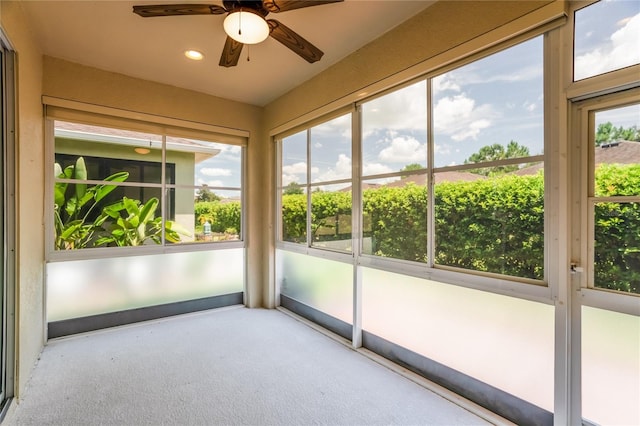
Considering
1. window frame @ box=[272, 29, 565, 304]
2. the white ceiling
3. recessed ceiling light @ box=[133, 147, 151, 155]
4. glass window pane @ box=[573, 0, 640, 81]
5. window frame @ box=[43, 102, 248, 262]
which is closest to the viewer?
glass window pane @ box=[573, 0, 640, 81]

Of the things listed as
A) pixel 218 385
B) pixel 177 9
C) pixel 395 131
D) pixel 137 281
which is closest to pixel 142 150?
pixel 137 281

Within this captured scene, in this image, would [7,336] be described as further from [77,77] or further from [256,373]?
[77,77]

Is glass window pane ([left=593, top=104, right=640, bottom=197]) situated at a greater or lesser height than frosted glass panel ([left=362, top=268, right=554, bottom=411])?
greater

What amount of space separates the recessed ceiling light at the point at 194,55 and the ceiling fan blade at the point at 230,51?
28.3 inches

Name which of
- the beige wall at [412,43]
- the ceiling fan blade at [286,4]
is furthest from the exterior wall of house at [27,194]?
the beige wall at [412,43]

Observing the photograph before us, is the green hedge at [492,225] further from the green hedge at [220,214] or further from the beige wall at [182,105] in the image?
the green hedge at [220,214]

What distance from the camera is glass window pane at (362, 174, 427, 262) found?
2.40 metres

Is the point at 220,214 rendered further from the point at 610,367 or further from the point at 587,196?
the point at 610,367

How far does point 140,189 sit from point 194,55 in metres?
1.72

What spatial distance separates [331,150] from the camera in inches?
132

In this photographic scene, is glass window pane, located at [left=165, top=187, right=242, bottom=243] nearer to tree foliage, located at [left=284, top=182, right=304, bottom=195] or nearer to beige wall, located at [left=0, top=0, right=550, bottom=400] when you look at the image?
beige wall, located at [left=0, top=0, right=550, bottom=400]

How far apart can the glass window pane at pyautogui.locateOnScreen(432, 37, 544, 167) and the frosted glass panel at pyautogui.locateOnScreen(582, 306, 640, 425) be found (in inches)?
39.0

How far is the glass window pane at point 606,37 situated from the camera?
148 cm

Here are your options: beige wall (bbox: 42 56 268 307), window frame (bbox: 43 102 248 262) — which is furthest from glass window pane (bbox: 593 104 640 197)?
window frame (bbox: 43 102 248 262)
